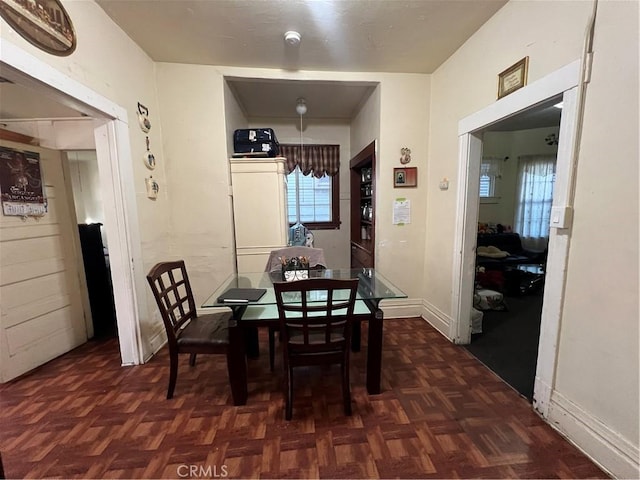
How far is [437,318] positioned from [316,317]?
70.0 inches

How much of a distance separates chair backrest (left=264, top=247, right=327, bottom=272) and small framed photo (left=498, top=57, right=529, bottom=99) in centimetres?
192

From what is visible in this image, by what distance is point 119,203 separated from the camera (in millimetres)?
1999

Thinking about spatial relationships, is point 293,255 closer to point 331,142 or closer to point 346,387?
point 346,387

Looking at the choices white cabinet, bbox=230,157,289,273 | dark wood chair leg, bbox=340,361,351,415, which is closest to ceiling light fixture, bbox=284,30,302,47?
white cabinet, bbox=230,157,289,273

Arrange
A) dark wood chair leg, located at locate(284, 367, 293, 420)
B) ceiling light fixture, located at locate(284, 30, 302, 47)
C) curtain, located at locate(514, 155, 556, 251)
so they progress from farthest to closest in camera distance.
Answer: curtain, located at locate(514, 155, 556, 251)
ceiling light fixture, located at locate(284, 30, 302, 47)
dark wood chair leg, located at locate(284, 367, 293, 420)

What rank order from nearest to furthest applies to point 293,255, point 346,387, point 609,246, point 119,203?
point 609,246, point 346,387, point 119,203, point 293,255

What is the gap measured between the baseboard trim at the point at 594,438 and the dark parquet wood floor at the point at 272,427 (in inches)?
2.1

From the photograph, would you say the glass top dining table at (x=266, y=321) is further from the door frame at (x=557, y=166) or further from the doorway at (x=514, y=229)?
the doorway at (x=514, y=229)

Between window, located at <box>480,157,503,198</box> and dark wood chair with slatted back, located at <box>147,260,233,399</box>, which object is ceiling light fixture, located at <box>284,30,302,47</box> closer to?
→ dark wood chair with slatted back, located at <box>147,260,233,399</box>

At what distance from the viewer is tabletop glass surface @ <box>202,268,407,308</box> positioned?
1739mm

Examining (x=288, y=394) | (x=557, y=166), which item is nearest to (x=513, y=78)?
(x=557, y=166)

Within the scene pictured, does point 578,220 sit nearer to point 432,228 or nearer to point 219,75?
point 432,228

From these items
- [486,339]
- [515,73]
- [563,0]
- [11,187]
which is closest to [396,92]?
[515,73]

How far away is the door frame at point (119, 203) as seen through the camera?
178 cm
